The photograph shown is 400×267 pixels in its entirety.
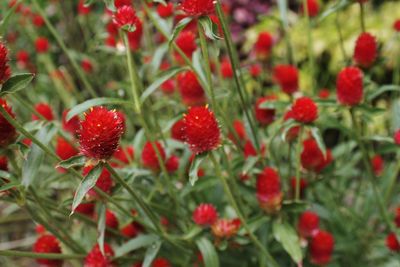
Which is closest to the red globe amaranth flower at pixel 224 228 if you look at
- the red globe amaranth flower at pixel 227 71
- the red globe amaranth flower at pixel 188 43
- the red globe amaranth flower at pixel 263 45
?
the red globe amaranth flower at pixel 188 43

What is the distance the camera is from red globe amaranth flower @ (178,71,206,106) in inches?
69.6

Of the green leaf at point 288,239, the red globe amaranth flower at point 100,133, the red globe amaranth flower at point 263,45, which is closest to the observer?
the red globe amaranth flower at point 100,133

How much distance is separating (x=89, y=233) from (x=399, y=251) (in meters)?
1.13

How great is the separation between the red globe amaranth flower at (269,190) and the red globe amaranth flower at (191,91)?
0.34m

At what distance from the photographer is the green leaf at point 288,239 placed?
1.57m

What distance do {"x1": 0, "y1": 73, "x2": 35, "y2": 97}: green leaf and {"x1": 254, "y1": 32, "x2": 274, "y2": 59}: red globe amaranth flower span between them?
1295mm

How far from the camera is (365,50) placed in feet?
5.77

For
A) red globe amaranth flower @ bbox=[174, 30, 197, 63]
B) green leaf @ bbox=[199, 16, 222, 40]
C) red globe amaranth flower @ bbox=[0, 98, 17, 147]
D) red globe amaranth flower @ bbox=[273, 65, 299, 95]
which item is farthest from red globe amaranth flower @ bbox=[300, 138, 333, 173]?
red globe amaranth flower @ bbox=[0, 98, 17, 147]

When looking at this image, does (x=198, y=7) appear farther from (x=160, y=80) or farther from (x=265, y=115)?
(x=265, y=115)

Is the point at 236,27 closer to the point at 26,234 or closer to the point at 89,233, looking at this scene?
the point at 26,234

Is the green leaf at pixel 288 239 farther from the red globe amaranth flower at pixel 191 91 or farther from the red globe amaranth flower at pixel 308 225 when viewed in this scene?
the red globe amaranth flower at pixel 191 91

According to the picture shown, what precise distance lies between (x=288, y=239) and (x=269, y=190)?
0.16 m

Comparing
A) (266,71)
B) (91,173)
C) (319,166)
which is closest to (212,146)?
(91,173)

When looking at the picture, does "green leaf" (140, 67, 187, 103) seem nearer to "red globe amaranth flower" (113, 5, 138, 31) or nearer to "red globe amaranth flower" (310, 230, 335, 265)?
"red globe amaranth flower" (113, 5, 138, 31)
